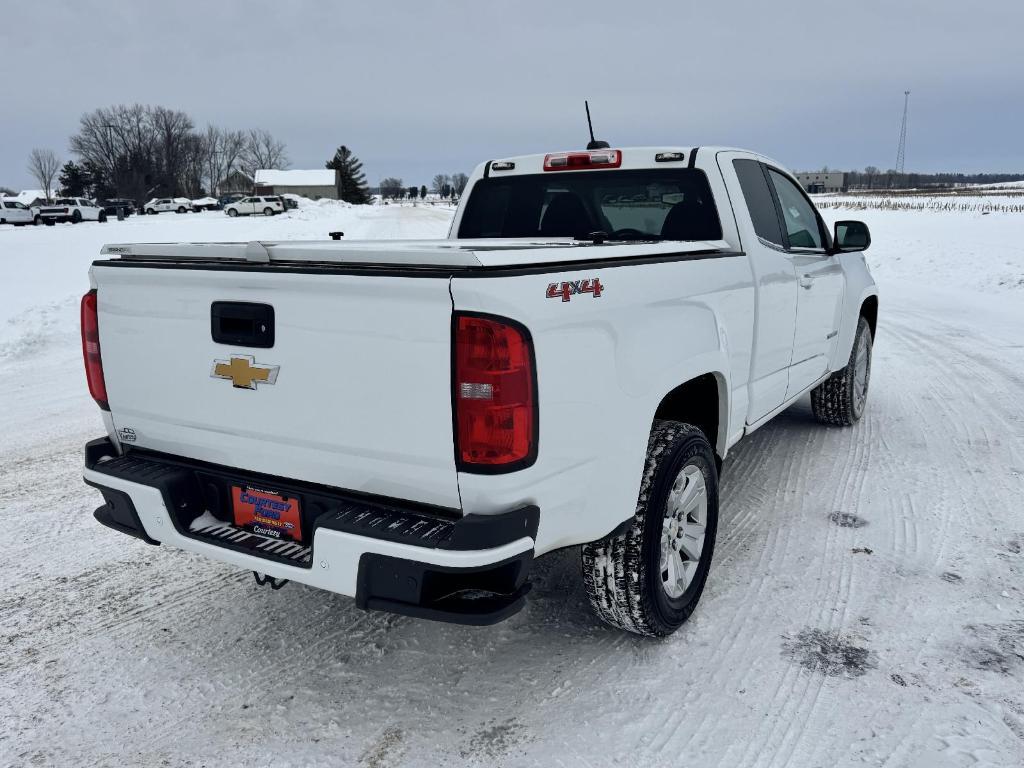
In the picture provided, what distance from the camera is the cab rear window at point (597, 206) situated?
4.06 m

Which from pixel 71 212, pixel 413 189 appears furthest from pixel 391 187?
pixel 71 212

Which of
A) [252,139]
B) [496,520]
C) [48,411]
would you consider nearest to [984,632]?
[496,520]

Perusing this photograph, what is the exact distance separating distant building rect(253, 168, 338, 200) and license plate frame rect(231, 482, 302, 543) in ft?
376

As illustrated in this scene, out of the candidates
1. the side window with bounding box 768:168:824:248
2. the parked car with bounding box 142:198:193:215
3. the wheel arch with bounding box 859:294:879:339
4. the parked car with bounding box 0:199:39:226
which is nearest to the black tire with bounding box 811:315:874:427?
the wheel arch with bounding box 859:294:879:339

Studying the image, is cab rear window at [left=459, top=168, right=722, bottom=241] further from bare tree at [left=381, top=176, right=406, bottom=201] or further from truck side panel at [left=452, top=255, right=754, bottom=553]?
bare tree at [left=381, top=176, right=406, bottom=201]

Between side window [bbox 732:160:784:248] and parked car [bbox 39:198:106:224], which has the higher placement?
side window [bbox 732:160:784:248]

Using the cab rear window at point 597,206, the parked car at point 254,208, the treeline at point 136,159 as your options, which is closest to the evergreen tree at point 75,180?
the treeline at point 136,159

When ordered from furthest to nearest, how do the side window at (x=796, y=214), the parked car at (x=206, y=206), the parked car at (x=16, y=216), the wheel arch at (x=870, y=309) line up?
the parked car at (x=206, y=206) < the parked car at (x=16, y=216) < the wheel arch at (x=870, y=309) < the side window at (x=796, y=214)

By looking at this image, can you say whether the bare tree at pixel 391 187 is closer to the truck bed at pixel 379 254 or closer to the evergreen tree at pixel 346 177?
the evergreen tree at pixel 346 177

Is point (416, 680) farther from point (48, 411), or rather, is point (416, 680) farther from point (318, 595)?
point (48, 411)

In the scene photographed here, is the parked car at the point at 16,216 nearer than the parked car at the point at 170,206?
Yes

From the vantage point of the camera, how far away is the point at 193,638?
3154 mm

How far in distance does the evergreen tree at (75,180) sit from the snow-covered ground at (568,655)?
96.9 meters

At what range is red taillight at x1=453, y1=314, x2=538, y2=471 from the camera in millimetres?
2156
